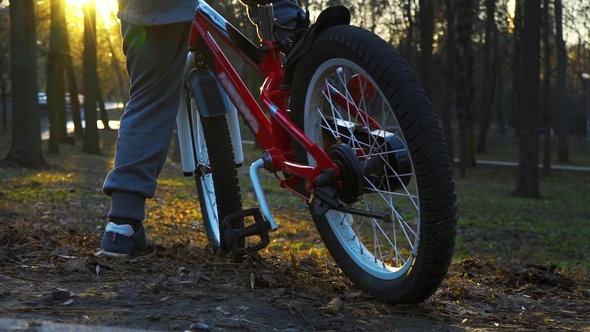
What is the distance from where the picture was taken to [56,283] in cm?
292

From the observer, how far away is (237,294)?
2859 mm

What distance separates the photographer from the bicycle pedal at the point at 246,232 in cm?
330

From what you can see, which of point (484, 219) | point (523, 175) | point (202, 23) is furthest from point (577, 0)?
point (202, 23)

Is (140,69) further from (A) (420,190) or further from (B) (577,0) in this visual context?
(B) (577,0)

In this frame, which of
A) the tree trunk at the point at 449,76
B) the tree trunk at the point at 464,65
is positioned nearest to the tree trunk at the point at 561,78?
the tree trunk at the point at 464,65

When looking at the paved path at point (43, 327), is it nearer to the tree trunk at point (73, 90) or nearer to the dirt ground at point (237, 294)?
the dirt ground at point (237, 294)

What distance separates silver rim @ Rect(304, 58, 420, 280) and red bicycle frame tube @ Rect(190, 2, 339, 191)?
0.36 feet

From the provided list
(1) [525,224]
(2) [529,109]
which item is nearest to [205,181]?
(1) [525,224]

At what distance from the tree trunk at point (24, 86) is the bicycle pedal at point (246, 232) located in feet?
46.3

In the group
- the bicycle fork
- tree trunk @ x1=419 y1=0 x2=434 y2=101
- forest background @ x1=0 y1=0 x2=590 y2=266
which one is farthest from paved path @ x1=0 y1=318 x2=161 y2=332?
tree trunk @ x1=419 y1=0 x2=434 y2=101

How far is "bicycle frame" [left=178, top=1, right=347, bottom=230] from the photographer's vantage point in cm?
323

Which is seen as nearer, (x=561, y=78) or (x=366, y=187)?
(x=366, y=187)

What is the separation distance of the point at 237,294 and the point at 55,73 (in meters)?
25.1

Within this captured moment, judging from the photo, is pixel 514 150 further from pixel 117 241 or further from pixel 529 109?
pixel 117 241
